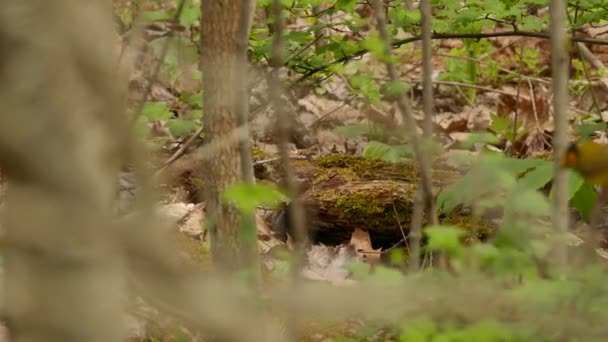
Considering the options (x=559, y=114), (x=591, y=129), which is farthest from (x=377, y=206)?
(x=559, y=114)

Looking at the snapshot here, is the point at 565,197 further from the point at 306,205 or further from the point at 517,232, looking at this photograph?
the point at 306,205

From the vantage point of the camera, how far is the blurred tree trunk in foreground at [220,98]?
8.94 feet

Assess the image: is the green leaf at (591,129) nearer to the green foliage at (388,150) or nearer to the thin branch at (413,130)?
the green foliage at (388,150)

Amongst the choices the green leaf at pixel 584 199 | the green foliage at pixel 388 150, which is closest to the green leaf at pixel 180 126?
the green foliage at pixel 388 150

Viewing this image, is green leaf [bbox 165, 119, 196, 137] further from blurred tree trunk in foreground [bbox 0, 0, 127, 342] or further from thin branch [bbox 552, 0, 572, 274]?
blurred tree trunk in foreground [bbox 0, 0, 127, 342]

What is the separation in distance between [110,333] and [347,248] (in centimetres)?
282

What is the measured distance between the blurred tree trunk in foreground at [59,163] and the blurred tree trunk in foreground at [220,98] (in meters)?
1.30

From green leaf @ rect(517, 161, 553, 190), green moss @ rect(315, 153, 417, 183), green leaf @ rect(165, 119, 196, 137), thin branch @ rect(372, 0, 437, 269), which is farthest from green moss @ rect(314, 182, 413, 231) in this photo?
thin branch @ rect(372, 0, 437, 269)

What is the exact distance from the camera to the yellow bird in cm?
232

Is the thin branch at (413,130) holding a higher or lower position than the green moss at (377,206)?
higher

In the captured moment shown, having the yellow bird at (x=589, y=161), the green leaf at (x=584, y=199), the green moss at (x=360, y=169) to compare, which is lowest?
the green leaf at (x=584, y=199)

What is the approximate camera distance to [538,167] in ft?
11.0

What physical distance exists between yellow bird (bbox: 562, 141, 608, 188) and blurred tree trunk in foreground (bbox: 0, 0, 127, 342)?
1.37 m

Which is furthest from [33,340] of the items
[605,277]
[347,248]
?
[347,248]
